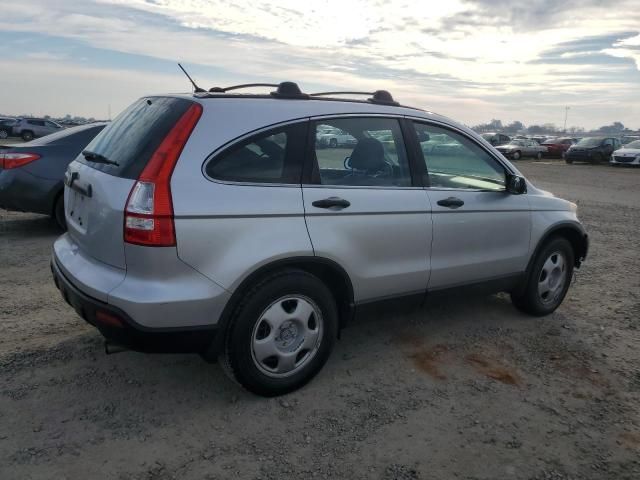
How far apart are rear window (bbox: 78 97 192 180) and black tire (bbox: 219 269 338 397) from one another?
93cm

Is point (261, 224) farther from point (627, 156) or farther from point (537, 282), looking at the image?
point (627, 156)

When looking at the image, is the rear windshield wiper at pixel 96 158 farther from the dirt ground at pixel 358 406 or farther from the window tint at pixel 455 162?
the window tint at pixel 455 162

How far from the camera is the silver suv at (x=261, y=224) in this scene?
2826 mm

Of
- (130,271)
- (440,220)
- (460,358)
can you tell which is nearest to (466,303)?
(460,358)

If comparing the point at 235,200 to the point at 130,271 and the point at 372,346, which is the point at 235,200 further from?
the point at 372,346

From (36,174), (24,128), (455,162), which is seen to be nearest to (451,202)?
(455,162)

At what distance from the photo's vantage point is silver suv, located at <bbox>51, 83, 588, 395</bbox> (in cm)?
283

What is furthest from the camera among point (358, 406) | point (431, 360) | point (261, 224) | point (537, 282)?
point (537, 282)

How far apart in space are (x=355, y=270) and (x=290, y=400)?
89 centimetres

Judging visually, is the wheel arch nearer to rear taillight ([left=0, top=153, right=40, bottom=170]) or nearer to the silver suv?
the silver suv

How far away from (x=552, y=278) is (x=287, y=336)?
2790 mm

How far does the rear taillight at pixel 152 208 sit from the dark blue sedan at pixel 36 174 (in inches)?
182

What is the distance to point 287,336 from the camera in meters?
3.30

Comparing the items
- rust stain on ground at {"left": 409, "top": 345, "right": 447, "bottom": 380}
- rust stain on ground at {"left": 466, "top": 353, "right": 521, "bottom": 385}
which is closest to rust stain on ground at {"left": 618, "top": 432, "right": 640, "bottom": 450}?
rust stain on ground at {"left": 466, "top": 353, "right": 521, "bottom": 385}
